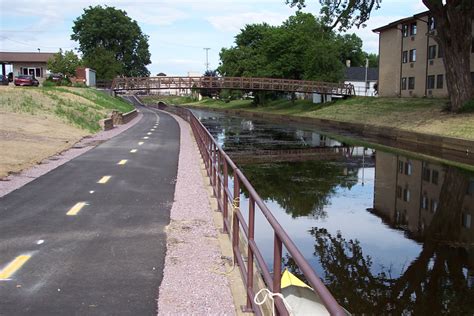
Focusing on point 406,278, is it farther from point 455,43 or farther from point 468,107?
point 455,43

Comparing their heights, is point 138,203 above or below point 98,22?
below

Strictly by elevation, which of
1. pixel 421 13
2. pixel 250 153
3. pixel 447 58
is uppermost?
pixel 421 13

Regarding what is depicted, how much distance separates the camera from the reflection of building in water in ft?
36.0

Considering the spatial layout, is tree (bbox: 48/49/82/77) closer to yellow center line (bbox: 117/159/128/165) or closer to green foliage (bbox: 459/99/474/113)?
green foliage (bbox: 459/99/474/113)

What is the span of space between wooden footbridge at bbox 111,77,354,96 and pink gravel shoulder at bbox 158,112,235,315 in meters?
57.9

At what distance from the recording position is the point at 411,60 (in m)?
54.6

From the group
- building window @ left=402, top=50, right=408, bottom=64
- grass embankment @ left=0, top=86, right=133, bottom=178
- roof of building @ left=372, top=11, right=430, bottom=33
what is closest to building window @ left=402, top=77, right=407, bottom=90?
building window @ left=402, top=50, right=408, bottom=64

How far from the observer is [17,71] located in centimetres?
8662

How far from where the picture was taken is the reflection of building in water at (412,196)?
10961mm

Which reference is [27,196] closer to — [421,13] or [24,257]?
[24,257]

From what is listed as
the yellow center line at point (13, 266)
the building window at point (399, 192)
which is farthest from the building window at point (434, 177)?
the yellow center line at point (13, 266)

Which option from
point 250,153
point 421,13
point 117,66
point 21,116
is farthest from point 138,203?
point 117,66

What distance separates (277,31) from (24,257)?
7293 centimetres

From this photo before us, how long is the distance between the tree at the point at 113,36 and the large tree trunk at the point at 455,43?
79.2 m
